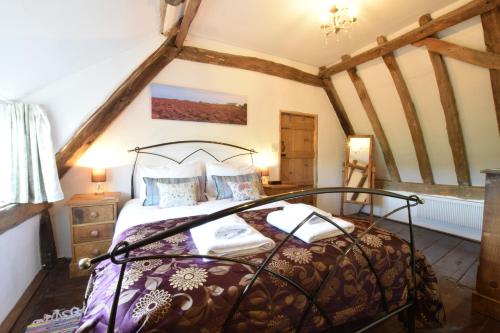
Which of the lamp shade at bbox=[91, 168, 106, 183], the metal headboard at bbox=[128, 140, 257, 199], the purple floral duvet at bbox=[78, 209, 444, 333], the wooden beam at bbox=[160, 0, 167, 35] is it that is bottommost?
the purple floral duvet at bbox=[78, 209, 444, 333]

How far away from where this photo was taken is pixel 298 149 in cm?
398

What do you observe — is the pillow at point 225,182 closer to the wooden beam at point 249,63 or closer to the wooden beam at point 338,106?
the wooden beam at point 249,63

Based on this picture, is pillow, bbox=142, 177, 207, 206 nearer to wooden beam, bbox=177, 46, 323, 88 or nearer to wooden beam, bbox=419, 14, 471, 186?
wooden beam, bbox=177, 46, 323, 88

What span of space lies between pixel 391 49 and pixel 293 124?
164 centimetres

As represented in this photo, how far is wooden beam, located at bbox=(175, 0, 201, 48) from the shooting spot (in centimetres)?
207

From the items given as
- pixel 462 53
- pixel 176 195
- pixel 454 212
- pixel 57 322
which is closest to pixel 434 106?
pixel 462 53

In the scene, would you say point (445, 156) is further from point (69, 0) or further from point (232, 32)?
point (69, 0)

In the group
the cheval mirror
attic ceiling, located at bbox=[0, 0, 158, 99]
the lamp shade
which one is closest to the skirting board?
the lamp shade

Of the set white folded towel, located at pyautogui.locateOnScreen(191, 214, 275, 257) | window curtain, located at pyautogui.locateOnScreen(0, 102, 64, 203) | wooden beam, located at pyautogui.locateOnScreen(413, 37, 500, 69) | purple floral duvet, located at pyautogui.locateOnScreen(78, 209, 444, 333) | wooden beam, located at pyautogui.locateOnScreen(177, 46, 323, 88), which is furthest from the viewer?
wooden beam, located at pyautogui.locateOnScreen(177, 46, 323, 88)

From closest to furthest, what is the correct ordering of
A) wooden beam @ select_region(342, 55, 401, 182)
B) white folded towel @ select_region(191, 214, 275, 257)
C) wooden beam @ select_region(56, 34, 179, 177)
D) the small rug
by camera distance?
1. white folded towel @ select_region(191, 214, 275, 257)
2. the small rug
3. wooden beam @ select_region(56, 34, 179, 177)
4. wooden beam @ select_region(342, 55, 401, 182)

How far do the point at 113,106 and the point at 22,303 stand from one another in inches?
75.9

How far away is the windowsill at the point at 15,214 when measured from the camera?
164 centimetres

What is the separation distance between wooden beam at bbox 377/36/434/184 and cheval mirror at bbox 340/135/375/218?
2.14ft

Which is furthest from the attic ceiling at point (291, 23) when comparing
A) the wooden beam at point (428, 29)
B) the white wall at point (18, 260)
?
the white wall at point (18, 260)
